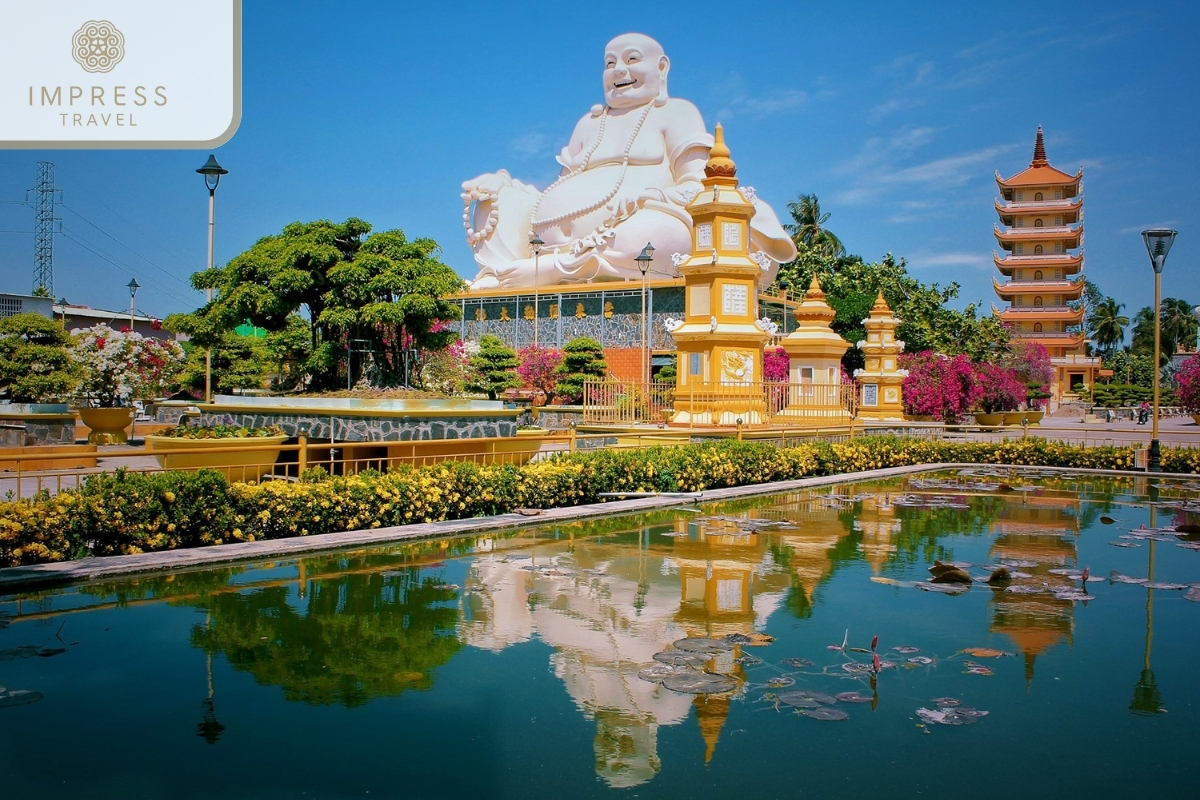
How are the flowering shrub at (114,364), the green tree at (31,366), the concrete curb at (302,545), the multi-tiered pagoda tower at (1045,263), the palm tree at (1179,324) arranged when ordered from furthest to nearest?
1. the palm tree at (1179,324)
2. the multi-tiered pagoda tower at (1045,263)
3. the flowering shrub at (114,364)
4. the green tree at (31,366)
5. the concrete curb at (302,545)

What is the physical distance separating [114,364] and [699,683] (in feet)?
60.2

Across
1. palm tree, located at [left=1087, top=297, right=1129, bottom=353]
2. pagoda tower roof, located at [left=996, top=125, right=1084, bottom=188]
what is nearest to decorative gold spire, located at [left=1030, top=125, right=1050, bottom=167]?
pagoda tower roof, located at [left=996, top=125, right=1084, bottom=188]

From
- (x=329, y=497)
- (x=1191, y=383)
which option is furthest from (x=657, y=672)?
(x=1191, y=383)

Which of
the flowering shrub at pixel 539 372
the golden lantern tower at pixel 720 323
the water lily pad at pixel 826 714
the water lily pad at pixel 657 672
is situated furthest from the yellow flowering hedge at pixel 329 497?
the flowering shrub at pixel 539 372

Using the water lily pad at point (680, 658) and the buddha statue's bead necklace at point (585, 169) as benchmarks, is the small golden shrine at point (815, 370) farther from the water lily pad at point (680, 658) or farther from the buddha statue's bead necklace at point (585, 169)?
the water lily pad at point (680, 658)

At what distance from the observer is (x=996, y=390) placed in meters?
31.6

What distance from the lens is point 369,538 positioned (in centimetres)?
964

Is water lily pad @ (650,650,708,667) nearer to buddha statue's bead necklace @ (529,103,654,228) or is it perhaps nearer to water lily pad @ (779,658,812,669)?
water lily pad @ (779,658,812,669)

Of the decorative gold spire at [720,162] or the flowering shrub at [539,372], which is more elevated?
the decorative gold spire at [720,162]

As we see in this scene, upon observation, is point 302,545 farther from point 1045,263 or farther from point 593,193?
point 1045,263

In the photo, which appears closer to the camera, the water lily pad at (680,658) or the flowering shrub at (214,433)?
the water lily pad at (680,658)

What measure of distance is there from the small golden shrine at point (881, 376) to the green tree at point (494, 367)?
1006cm

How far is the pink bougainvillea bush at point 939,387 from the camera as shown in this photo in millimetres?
29891

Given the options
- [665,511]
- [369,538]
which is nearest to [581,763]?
[369,538]
